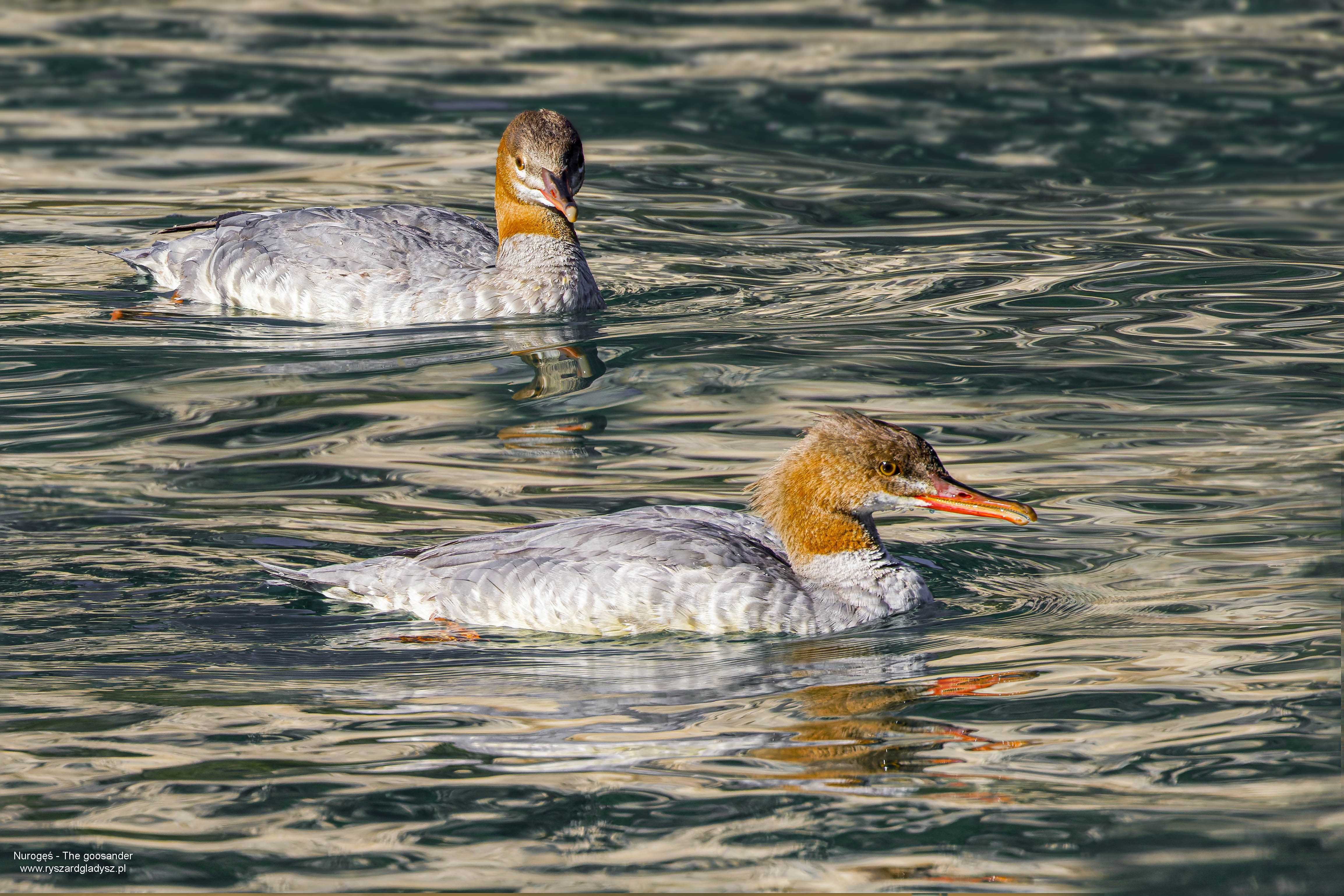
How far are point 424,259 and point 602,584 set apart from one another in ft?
15.7

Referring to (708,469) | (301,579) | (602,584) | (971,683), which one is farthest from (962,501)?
(301,579)

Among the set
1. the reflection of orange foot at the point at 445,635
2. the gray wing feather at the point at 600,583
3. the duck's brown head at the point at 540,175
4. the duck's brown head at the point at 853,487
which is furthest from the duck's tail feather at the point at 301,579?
the duck's brown head at the point at 540,175

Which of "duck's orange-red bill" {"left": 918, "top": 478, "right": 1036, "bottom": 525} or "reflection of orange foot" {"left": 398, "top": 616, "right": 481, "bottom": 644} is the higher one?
"duck's orange-red bill" {"left": 918, "top": 478, "right": 1036, "bottom": 525}

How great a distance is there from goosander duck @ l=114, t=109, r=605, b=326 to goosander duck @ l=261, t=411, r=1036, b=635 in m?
4.03

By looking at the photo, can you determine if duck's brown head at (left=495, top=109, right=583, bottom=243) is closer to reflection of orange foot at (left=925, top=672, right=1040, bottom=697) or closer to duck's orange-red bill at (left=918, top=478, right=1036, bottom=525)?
duck's orange-red bill at (left=918, top=478, right=1036, bottom=525)

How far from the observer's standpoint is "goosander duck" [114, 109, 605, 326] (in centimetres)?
1147

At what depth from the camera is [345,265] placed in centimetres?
1158

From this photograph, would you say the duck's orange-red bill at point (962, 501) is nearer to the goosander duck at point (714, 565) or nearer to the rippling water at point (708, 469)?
the goosander duck at point (714, 565)

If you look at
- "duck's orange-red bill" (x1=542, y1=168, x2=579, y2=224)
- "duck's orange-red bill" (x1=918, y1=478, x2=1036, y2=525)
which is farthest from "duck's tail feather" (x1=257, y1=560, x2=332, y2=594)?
"duck's orange-red bill" (x1=542, y1=168, x2=579, y2=224)

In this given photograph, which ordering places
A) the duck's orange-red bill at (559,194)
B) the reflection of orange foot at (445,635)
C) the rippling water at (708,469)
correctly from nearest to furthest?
the rippling water at (708,469) → the reflection of orange foot at (445,635) → the duck's orange-red bill at (559,194)

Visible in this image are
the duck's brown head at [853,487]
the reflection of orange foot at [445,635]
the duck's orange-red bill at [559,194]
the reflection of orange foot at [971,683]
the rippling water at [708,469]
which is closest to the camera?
the rippling water at [708,469]

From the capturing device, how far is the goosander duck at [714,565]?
24.1 feet

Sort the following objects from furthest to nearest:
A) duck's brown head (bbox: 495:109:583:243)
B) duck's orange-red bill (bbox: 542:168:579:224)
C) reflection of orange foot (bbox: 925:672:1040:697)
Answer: duck's brown head (bbox: 495:109:583:243) → duck's orange-red bill (bbox: 542:168:579:224) → reflection of orange foot (bbox: 925:672:1040:697)

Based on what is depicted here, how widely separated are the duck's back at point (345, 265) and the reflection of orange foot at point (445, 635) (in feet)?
13.9
